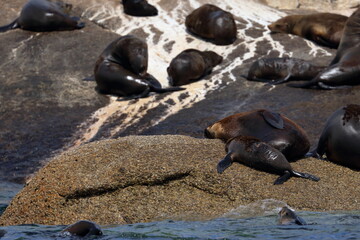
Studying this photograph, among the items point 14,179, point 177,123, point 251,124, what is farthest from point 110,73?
point 251,124

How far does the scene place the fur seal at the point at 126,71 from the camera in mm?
11844

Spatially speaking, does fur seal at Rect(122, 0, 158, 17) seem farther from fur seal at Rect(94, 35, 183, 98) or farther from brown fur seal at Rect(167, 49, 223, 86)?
fur seal at Rect(94, 35, 183, 98)

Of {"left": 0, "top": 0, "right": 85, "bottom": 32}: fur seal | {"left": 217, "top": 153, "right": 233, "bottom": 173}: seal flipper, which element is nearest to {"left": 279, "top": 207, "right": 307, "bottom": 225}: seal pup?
{"left": 217, "top": 153, "right": 233, "bottom": 173}: seal flipper

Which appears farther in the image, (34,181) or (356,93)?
(356,93)

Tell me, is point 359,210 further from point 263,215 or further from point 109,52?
point 109,52

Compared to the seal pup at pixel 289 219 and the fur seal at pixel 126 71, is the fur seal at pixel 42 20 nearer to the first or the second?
the fur seal at pixel 126 71

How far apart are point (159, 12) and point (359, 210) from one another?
1122cm

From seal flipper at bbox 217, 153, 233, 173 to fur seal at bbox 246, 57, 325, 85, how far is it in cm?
587

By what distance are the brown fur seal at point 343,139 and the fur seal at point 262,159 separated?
931 millimetres

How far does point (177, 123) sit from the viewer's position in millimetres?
10086

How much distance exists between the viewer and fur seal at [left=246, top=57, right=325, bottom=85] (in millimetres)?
12070

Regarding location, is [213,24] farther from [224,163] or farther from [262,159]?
[224,163]

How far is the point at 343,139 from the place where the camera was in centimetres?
709

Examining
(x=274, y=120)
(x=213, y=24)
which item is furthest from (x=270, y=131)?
(x=213, y=24)
